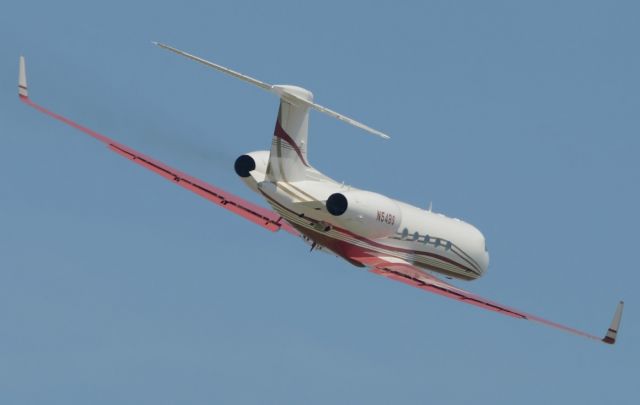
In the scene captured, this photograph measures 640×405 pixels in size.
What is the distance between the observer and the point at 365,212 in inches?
2132

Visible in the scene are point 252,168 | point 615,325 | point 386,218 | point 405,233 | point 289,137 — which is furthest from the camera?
point 405,233

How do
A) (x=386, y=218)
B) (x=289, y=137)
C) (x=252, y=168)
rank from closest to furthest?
(x=289, y=137) → (x=252, y=168) → (x=386, y=218)

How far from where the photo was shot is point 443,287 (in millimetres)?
54000

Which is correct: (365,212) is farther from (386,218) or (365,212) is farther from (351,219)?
(386,218)

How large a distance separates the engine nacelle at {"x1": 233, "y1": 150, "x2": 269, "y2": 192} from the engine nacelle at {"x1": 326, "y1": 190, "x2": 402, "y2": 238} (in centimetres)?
271

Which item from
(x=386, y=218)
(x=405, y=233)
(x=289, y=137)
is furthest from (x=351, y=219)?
(x=405, y=233)

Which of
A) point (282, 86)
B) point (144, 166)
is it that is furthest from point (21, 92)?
point (282, 86)

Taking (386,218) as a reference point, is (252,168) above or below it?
below

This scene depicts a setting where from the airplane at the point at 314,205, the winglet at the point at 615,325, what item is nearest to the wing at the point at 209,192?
the airplane at the point at 314,205

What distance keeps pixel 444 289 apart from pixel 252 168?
8.10 m

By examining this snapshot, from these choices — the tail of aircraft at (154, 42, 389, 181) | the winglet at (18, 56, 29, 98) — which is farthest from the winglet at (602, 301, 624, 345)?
the winglet at (18, 56, 29, 98)

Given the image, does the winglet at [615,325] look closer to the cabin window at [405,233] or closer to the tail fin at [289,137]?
the cabin window at [405,233]

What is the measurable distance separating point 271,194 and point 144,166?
6.44m

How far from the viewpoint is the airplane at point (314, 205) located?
53312 millimetres
